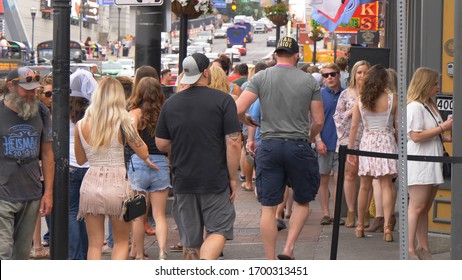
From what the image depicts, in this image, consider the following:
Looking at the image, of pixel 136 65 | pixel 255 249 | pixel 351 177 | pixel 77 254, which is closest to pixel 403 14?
pixel 77 254

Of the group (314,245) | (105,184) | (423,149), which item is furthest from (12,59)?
(105,184)

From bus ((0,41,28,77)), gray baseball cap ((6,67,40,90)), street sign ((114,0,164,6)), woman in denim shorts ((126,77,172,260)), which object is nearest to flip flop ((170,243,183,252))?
woman in denim shorts ((126,77,172,260))

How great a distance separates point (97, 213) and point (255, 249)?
9.97 ft

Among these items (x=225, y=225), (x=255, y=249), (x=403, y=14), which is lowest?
(x=255, y=249)

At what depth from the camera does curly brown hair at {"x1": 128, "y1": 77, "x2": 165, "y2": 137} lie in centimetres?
935

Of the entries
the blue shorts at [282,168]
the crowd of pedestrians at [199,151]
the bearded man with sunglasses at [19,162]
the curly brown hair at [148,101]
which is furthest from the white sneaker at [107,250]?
the bearded man with sunglasses at [19,162]

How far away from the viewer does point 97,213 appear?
7.77 meters

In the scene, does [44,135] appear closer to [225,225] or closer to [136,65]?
[225,225]

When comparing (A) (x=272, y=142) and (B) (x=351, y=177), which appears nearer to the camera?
(A) (x=272, y=142)

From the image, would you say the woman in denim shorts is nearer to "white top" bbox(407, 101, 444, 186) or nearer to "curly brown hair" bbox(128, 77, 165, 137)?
"curly brown hair" bbox(128, 77, 165, 137)

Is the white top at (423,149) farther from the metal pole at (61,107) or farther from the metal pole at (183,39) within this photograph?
the metal pole at (183,39)

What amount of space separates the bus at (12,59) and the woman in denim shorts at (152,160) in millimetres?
38430

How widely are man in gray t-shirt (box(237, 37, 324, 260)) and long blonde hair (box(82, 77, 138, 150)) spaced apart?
1.29m

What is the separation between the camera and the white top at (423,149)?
348 inches
